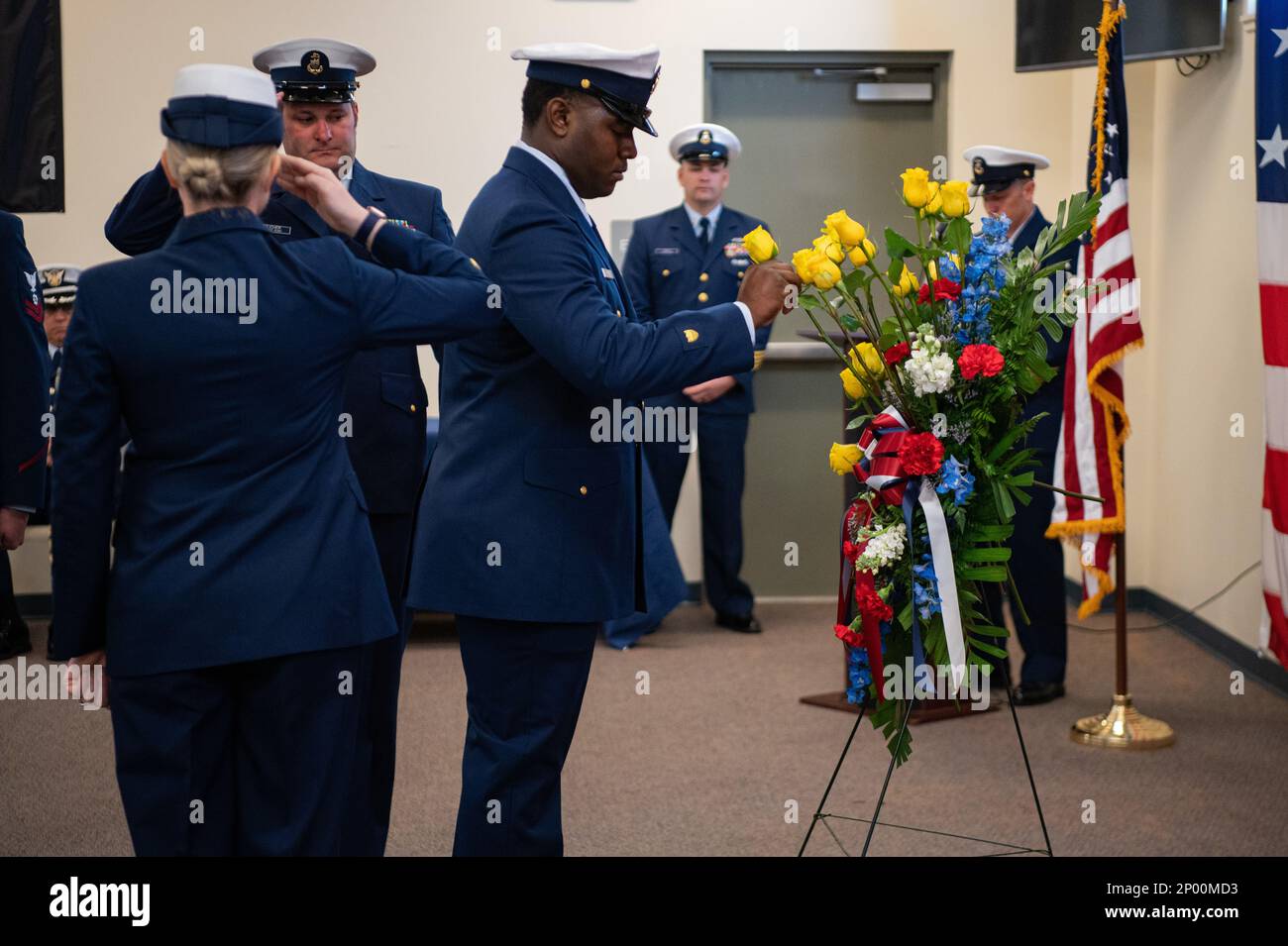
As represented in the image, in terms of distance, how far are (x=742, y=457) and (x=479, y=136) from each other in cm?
176

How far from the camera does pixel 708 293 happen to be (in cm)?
586

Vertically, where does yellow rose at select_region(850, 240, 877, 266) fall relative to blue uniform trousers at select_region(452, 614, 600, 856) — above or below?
above

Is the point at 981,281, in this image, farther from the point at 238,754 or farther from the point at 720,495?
the point at 720,495

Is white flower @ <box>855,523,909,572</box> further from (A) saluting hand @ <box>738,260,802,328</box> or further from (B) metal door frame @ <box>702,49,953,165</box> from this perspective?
(B) metal door frame @ <box>702,49,953,165</box>

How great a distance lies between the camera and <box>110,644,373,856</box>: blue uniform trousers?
193 centimetres

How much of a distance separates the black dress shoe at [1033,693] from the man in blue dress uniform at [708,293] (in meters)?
1.41

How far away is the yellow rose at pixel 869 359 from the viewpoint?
2.67 metres

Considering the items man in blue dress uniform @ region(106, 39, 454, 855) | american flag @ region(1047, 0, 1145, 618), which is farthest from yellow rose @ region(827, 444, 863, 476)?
american flag @ region(1047, 0, 1145, 618)

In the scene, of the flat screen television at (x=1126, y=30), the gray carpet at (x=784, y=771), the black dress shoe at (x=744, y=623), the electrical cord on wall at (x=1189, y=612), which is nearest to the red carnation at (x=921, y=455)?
the gray carpet at (x=784, y=771)

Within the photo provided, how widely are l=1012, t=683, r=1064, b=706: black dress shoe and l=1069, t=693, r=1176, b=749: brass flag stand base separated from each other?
32cm

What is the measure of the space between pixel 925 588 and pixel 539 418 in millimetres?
803

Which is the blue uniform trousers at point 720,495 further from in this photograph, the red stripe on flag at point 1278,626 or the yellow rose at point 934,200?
the yellow rose at point 934,200

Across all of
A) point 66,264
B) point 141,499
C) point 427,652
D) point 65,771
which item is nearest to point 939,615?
point 141,499

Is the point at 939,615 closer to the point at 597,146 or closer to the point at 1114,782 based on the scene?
the point at 597,146
